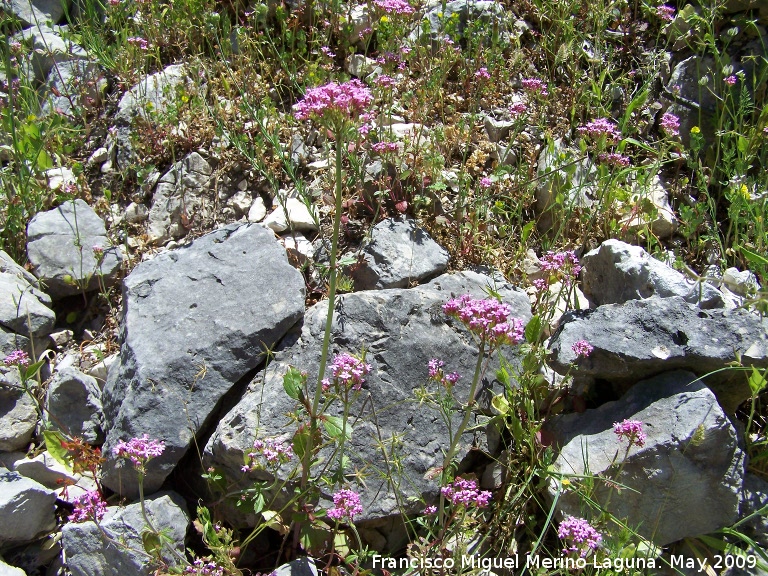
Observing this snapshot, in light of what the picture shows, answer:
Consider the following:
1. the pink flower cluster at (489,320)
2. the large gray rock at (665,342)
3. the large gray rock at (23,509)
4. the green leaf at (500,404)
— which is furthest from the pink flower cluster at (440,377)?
the large gray rock at (23,509)

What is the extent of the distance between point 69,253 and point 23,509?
5.30ft

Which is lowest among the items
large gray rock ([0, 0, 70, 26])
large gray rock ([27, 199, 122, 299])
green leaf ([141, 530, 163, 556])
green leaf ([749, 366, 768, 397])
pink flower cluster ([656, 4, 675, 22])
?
green leaf ([141, 530, 163, 556])

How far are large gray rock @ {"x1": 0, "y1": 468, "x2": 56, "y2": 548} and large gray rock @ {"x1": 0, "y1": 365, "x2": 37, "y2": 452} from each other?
0.89ft

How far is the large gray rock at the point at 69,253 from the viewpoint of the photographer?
411 centimetres

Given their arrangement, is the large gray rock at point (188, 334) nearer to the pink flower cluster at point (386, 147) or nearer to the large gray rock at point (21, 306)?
the large gray rock at point (21, 306)

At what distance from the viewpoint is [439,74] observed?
4816mm

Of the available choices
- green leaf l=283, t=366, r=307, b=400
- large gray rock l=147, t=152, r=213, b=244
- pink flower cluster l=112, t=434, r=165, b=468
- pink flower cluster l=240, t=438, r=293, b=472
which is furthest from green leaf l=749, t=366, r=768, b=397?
large gray rock l=147, t=152, r=213, b=244

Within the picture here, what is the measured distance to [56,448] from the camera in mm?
3373

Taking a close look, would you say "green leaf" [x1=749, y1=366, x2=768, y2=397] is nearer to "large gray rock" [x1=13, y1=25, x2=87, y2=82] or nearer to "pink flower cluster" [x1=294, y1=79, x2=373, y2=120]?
"pink flower cluster" [x1=294, y1=79, x2=373, y2=120]

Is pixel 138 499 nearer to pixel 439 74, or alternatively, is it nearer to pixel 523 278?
pixel 523 278

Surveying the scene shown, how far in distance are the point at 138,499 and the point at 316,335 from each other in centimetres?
118

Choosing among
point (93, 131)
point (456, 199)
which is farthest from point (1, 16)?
point (456, 199)

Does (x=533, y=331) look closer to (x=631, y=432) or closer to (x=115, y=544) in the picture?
(x=631, y=432)

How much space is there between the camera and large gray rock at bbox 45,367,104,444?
11.7ft
